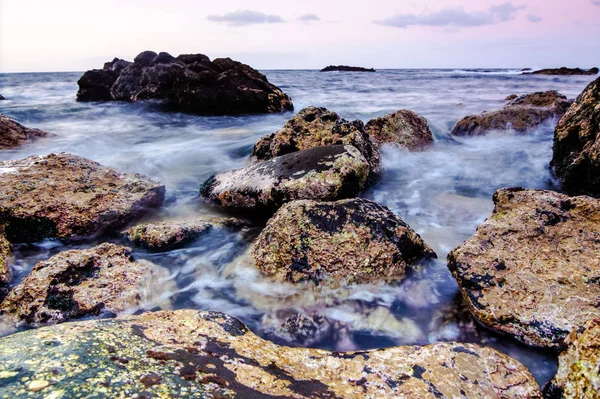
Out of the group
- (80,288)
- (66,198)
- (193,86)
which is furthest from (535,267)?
(193,86)

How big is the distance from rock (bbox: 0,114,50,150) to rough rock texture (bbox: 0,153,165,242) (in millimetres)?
3812

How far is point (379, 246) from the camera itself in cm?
344

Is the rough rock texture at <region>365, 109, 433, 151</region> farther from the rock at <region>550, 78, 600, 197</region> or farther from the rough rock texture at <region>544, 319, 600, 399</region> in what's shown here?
the rough rock texture at <region>544, 319, 600, 399</region>

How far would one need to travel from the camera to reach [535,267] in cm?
300

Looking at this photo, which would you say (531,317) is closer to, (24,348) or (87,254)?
(24,348)

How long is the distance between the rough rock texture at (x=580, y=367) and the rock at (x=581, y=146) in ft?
11.9

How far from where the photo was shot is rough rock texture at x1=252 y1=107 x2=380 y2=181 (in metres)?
5.71

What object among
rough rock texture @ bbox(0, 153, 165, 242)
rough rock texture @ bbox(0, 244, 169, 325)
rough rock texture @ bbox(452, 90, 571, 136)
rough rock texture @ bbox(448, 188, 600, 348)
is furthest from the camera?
rough rock texture @ bbox(452, 90, 571, 136)

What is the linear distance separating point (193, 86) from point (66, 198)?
10.3 m

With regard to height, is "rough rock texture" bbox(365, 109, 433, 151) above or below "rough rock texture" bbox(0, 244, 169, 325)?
above

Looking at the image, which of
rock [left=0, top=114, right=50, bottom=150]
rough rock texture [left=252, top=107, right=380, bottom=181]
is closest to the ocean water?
rock [left=0, top=114, right=50, bottom=150]

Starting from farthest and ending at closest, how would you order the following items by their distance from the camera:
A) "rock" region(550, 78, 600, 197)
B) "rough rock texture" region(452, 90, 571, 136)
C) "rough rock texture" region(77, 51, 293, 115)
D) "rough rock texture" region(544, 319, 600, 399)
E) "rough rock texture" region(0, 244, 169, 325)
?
"rough rock texture" region(77, 51, 293, 115), "rough rock texture" region(452, 90, 571, 136), "rock" region(550, 78, 600, 197), "rough rock texture" region(0, 244, 169, 325), "rough rock texture" region(544, 319, 600, 399)

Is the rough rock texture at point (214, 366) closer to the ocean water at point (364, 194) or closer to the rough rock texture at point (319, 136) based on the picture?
the ocean water at point (364, 194)

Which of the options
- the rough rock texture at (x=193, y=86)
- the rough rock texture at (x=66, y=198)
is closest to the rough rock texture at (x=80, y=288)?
the rough rock texture at (x=66, y=198)
